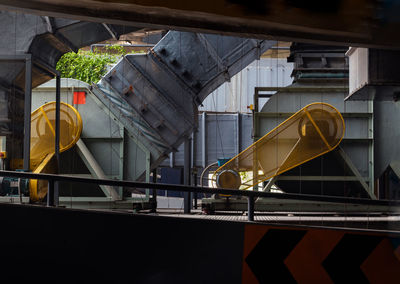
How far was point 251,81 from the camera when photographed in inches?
410

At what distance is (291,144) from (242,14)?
4.08 meters

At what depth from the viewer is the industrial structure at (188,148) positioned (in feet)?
11.6

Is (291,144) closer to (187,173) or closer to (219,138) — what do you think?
(187,173)

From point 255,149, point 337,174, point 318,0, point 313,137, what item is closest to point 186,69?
point 255,149

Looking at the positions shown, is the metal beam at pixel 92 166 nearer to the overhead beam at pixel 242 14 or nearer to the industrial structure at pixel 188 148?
the industrial structure at pixel 188 148

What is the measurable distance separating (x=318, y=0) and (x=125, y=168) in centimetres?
532

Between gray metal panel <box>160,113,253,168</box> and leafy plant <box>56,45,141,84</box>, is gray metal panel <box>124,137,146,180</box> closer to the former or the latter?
gray metal panel <box>160,113,253,168</box>

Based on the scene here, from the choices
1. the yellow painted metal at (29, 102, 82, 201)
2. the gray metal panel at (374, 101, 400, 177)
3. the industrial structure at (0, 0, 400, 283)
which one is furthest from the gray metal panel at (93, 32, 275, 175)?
the gray metal panel at (374, 101, 400, 177)

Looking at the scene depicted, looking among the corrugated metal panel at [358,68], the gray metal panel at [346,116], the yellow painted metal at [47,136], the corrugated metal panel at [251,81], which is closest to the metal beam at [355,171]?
the gray metal panel at [346,116]

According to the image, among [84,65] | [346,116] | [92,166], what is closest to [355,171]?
[346,116]

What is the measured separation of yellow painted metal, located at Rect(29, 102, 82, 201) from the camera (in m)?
6.58

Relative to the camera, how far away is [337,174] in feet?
26.5

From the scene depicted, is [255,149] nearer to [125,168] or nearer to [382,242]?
[125,168]

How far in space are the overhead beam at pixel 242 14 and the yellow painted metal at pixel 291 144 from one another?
3.34 m
